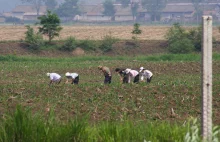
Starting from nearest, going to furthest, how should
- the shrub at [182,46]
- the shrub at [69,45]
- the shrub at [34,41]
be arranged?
1. the shrub at [182,46]
2. the shrub at [34,41]
3. the shrub at [69,45]

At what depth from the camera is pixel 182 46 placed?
45438 mm

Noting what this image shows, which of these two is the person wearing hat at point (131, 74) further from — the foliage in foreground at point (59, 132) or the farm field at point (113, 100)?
the foliage in foreground at point (59, 132)

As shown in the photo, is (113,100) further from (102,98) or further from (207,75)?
(207,75)

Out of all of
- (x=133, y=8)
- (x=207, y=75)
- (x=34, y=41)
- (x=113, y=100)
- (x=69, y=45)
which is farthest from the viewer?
(x=133, y=8)

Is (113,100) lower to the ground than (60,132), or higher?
lower

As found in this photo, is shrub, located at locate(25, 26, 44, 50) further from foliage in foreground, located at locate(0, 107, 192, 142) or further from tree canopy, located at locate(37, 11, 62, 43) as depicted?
foliage in foreground, located at locate(0, 107, 192, 142)

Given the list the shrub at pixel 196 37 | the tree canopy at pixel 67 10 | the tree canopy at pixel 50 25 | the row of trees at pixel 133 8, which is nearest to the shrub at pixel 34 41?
the tree canopy at pixel 50 25

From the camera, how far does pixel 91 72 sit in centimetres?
3266

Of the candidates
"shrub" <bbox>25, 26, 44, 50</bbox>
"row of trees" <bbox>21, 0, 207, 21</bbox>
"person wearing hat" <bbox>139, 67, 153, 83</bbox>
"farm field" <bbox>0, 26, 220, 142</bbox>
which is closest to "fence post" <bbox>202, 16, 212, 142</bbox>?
"farm field" <bbox>0, 26, 220, 142</bbox>

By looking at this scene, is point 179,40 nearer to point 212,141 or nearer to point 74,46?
point 74,46

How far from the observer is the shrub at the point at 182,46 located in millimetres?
45250

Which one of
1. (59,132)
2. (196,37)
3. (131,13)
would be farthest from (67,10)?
(59,132)

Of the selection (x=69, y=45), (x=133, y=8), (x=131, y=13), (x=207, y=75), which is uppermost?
(x=207, y=75)

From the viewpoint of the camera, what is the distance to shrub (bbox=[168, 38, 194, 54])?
45250 millimetres
